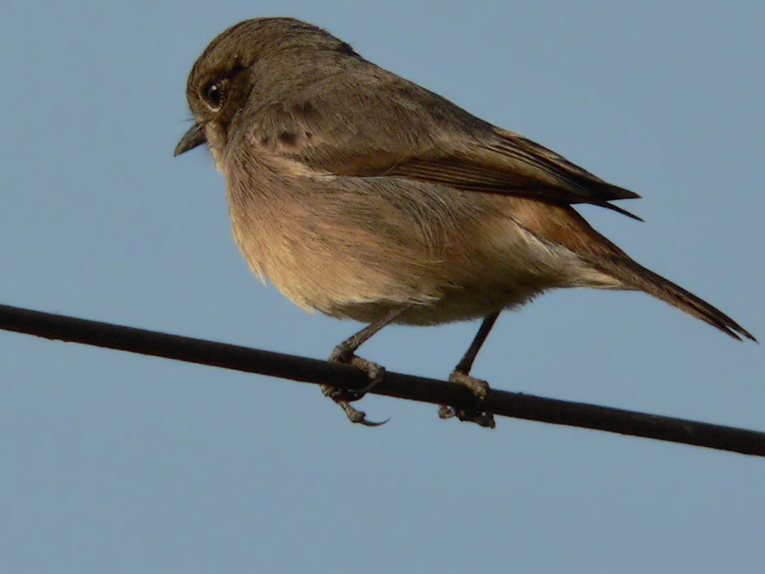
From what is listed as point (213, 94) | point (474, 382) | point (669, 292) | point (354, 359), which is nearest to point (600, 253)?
point (669, 292)

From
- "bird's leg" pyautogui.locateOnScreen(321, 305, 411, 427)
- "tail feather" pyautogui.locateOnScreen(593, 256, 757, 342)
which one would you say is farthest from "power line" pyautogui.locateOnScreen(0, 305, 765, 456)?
"tail feather" pyautogui.locateOnScreen(593, 256, 757, 342)

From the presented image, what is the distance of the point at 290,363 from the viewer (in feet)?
13.8

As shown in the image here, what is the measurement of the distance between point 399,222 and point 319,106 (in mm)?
1280

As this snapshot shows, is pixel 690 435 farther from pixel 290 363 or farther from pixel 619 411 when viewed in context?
pixel 290 363

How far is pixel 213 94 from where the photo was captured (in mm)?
8867

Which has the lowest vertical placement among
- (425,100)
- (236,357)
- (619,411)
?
(236,357)

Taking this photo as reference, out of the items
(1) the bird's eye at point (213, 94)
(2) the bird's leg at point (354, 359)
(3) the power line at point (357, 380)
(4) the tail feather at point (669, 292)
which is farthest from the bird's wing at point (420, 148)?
(3) the power line at point (357, 380)

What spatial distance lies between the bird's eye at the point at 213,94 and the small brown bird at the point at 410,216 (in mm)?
1021

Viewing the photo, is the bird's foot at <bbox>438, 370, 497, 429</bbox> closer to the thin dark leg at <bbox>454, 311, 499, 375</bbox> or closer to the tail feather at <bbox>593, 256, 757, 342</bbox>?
the thin dark leg at <bbox>454, 311, 499, 375</bbox>

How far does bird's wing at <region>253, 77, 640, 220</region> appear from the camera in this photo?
22.5 feet

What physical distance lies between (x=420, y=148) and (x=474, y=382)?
1553mm

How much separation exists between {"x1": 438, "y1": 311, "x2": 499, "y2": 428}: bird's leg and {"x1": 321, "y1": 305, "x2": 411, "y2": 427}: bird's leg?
494mm

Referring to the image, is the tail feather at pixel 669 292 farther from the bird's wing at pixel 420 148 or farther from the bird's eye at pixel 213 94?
the bird's eye at pixel 213 94

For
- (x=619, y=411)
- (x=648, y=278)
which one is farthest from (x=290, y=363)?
(x=648, y=278)
